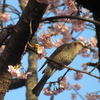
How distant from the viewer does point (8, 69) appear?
2021 millimetres

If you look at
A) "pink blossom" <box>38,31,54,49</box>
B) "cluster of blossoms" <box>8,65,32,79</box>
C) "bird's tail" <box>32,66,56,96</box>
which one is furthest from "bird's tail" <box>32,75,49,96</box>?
"pink blossom" <box>38,31,54,49</box>

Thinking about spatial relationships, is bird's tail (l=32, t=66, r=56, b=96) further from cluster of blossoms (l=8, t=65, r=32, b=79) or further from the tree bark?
the tree bark

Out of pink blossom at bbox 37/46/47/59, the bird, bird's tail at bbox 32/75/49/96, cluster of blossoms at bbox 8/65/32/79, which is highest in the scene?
pink blossom at bbox 37/46/47/59

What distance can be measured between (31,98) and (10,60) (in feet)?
5.71

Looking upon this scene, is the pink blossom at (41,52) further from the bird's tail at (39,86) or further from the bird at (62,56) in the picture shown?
the bird at (62,56)

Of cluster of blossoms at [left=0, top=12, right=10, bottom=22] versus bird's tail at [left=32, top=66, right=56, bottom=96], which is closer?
bird's tail at [left=32, top=66, right=56, bottom=96]

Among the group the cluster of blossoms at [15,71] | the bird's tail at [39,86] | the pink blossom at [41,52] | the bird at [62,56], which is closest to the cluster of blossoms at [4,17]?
the bird at [62,56]

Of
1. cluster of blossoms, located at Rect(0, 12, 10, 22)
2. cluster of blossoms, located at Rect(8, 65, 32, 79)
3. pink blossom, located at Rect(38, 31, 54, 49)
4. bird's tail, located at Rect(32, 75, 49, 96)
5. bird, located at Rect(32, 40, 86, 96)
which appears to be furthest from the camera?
cluster of blossoms, located at Rect(0, 12, 10, 22)

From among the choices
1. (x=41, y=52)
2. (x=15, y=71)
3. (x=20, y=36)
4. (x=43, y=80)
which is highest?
(x=20, y=36)

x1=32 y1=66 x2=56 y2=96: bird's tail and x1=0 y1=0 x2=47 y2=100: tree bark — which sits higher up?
x1=0 y1=0 x2=47 y2=100: tree bark

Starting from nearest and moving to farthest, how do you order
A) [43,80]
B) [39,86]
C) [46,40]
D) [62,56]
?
1. [46,40]
2. [39,86]
3. [43,80]
4. [62,56]

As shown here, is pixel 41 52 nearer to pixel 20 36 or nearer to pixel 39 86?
pixel 20 36

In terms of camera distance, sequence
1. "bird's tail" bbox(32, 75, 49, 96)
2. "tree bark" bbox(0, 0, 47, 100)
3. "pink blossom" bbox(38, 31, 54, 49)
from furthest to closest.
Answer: "bird's tail" bbox(32, 75, 49, 96), "pink blossom" bbox(38, 31, 54, 49), "tree bark" bbox(0, 0, 47, 100)

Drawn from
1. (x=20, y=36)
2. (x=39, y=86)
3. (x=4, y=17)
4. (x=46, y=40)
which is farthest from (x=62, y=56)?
(x=4, y=17)
